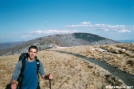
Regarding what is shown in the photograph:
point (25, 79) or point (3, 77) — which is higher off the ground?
point (25, 79)

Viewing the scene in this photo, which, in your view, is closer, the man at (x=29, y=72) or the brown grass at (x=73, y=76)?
the man at (x=29, y=72)

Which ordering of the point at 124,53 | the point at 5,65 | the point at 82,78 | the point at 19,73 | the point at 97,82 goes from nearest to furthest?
1. the point at 19,73
2. the point at 97,82
3. the point at 82,78
4. the point at 5,65
5. the point at 124,53

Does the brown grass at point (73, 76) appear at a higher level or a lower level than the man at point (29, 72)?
lower

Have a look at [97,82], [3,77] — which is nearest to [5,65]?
[3,77]

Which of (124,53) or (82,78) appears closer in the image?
(82,78)

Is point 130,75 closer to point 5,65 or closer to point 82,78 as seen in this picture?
point 82,78

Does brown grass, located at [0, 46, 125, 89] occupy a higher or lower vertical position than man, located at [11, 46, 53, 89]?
lower

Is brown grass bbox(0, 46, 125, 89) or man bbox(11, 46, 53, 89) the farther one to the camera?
brown grass bbox(0, 46, 125, 89)

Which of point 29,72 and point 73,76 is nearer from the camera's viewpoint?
point 29,72

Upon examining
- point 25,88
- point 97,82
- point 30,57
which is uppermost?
point 30,57

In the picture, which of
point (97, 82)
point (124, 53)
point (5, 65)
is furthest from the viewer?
point (124, 53)

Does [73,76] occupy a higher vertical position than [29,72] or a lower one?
lower

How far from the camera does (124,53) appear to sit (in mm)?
37656

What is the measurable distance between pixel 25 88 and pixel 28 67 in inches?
42.8
